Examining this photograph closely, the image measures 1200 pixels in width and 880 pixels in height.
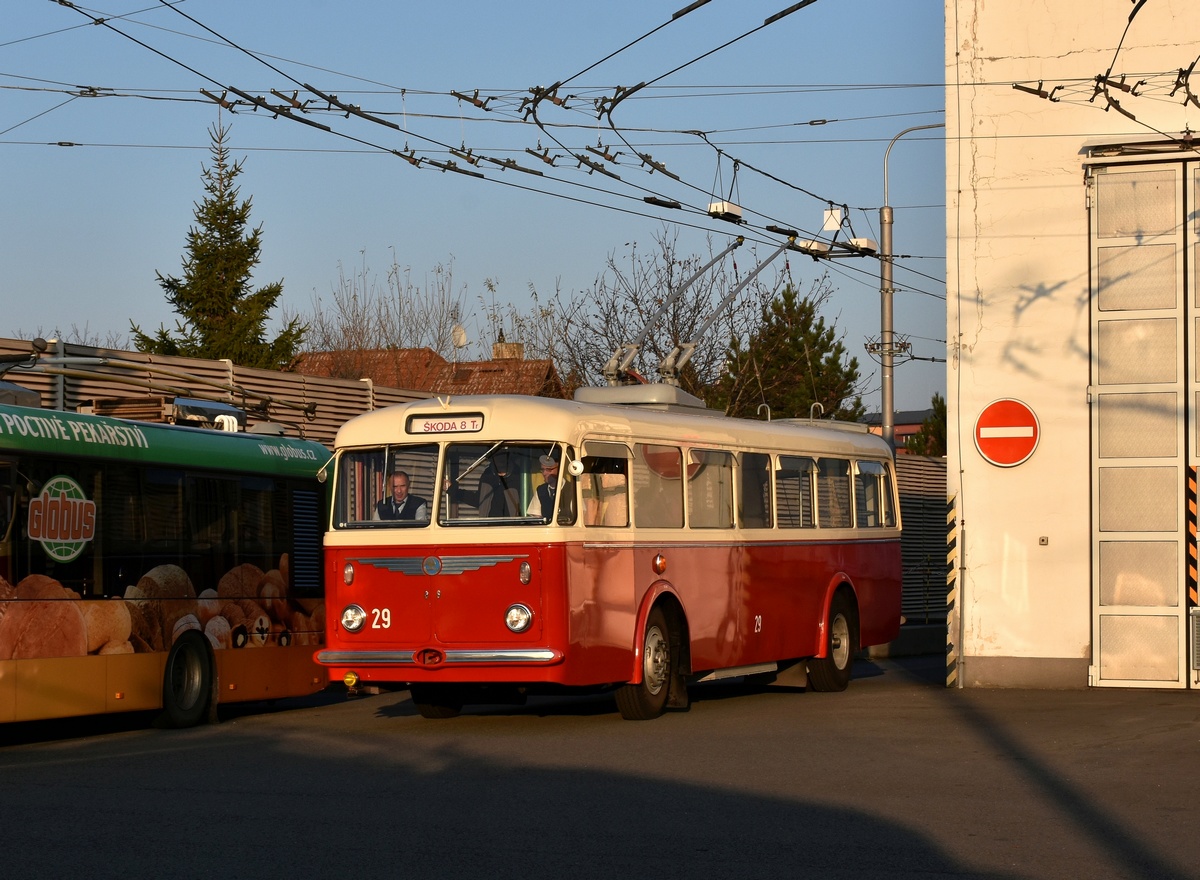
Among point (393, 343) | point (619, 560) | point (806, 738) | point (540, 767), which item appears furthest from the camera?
point (393, 343)

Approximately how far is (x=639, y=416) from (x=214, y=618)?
4380 millimetres

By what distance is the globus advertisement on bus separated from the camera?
13.6 m

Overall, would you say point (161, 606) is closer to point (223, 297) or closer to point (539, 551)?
point (539, 551)

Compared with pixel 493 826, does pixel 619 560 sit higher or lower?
higher

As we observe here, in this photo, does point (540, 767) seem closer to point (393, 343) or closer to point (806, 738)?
point (806, 738)

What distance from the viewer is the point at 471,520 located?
Result: 47.0 feet

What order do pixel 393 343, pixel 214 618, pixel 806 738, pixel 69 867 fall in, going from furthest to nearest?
1. pixel 393 343
2. pixel 214 618
3. pixel 806 738
4. pixel 69 867

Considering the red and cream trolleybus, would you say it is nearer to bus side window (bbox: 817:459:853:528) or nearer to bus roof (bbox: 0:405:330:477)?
A: bus roof (bbox: 0:405:330:477)

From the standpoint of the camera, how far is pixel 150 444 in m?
15.4

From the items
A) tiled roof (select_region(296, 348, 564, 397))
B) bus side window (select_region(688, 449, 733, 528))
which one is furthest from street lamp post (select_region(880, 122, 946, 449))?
tiled roof (select_region(296, 348, 564, 397))

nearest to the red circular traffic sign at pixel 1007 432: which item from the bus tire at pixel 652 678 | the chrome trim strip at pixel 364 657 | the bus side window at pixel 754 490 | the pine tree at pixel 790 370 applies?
the bus side window at pixel 754 490

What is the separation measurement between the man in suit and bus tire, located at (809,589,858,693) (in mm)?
6053

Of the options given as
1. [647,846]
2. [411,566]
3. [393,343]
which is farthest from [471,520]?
[393,343]

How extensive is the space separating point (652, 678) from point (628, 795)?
16.4 ft
